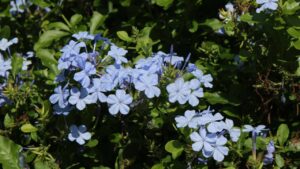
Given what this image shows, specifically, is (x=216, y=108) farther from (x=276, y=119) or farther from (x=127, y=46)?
(x=127, y=46)

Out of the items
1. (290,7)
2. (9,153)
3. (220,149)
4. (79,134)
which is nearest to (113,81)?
(79,134)

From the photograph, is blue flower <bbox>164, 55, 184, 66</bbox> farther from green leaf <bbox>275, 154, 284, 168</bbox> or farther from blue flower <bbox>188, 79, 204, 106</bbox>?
green leaf <bbox>275, 154, 284, 168</bbox>

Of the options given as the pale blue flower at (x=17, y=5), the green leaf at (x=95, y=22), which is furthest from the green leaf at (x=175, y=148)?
the pale blue flower at (x=17, y=5)

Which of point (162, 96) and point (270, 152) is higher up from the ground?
point (162, 96)

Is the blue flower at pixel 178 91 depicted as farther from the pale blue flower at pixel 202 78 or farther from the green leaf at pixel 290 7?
the green leaf at pixel 290 7

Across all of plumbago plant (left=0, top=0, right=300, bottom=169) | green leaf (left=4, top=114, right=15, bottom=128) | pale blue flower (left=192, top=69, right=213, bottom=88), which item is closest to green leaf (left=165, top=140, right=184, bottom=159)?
plumbago plant (left=0, top=0, right=300, bottom=169)

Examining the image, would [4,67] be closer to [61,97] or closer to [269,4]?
[61,97]

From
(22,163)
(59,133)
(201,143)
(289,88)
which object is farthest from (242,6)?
(22,163)
